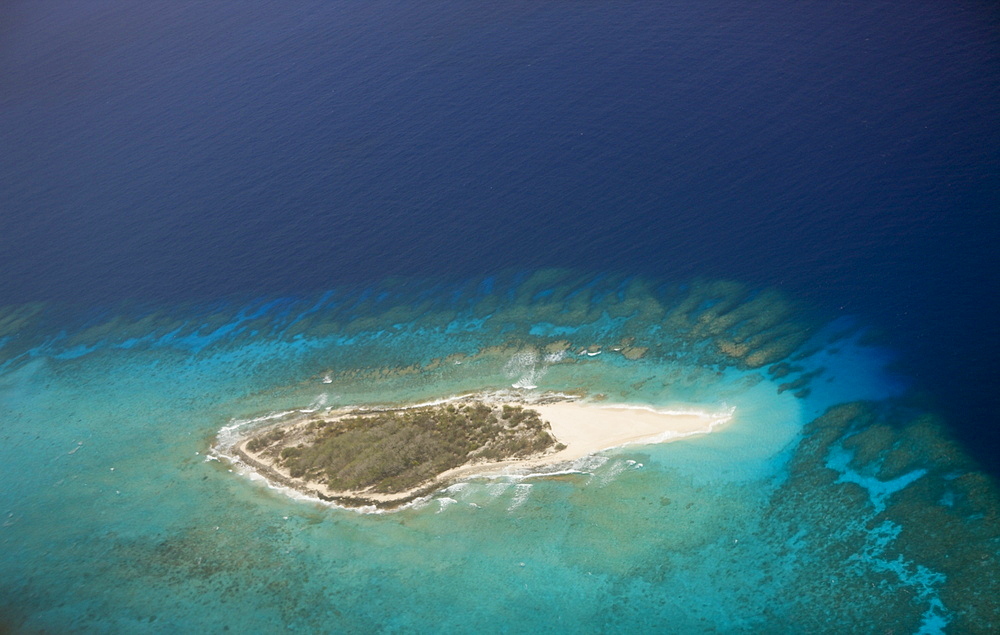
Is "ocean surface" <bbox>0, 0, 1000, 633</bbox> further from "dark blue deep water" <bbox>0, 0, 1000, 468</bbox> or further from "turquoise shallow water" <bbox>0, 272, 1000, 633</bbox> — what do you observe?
"dark blue deep water" <bbox>0, 0, 1000, 468</bbox>

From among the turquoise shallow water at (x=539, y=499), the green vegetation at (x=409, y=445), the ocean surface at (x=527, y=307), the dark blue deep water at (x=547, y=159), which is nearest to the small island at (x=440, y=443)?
the green vegetation at (x=409, y=445)

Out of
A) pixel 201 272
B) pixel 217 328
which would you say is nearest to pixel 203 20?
pixel 201 272

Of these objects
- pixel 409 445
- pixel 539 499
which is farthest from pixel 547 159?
pixel 539 499

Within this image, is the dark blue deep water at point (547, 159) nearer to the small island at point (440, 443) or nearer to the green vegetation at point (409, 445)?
the small island at point (440, 443)

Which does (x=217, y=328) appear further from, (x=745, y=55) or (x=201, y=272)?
(x=745, y=55)

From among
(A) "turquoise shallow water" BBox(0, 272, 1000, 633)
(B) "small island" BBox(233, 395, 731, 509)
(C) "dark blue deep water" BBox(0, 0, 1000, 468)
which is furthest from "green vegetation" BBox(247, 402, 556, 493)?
(C) "dark blue deep water" BBox(0, 0, 1000, 468)

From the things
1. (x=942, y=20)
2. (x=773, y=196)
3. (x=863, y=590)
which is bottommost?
(x=863, y=590)
